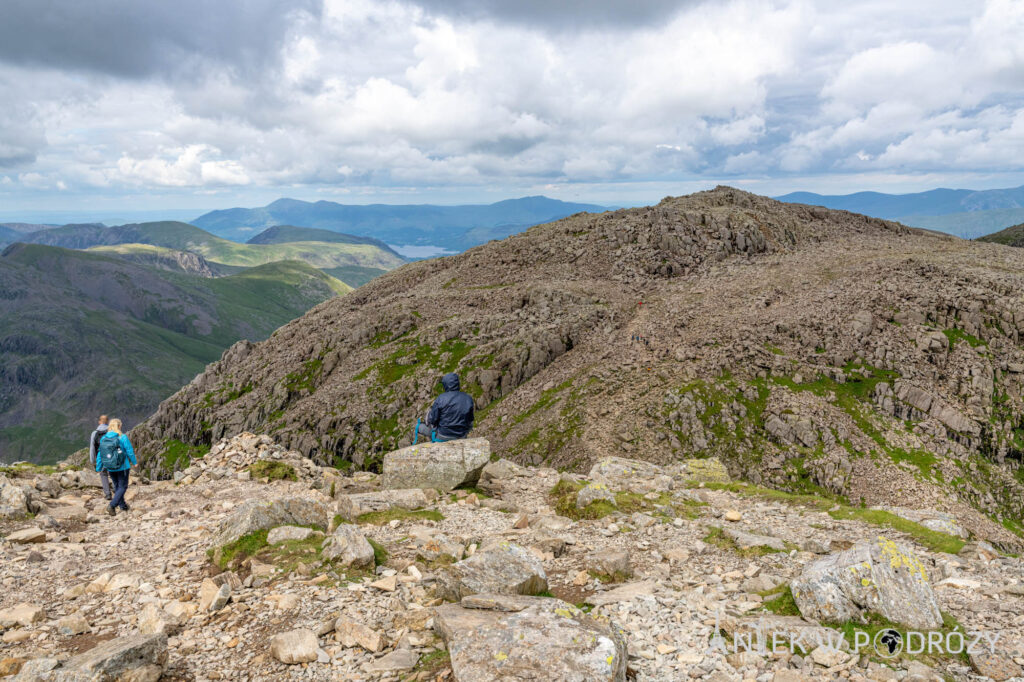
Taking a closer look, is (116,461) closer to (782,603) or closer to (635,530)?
(635,530)

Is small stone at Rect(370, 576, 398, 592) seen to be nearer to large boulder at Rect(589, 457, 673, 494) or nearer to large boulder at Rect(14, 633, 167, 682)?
large boulder at Rect(14, 633, 167, 682)

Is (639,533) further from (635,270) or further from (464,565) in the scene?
(635,270)

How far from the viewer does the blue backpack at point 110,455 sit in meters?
19.6

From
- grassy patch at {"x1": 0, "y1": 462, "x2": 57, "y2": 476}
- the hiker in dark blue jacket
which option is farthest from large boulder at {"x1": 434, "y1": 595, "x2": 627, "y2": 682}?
grassy patch at {"x1": 0, "y1": 462, "x2": 57, "y2": 476}

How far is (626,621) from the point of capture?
11.4m

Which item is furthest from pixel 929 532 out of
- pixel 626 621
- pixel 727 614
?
pixel 626 621

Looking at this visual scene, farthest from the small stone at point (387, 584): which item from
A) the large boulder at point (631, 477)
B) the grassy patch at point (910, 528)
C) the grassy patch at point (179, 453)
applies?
the grassy patch at point (179, 453)

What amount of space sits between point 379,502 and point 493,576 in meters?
9.14

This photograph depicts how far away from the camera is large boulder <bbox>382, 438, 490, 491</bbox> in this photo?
72.1 ft

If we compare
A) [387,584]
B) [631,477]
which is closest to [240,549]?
[387,584]

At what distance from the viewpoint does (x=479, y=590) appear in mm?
11453

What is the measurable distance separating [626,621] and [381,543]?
314 inches

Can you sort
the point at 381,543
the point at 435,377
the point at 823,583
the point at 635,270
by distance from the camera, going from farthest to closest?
the point at 635,270, the point at 435,377, the point at 381,543, the point at 823,583

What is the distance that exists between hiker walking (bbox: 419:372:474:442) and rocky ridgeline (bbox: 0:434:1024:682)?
11.1 ft
